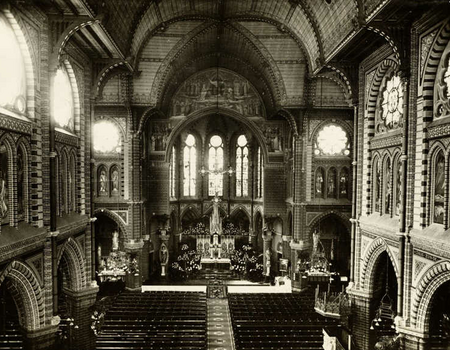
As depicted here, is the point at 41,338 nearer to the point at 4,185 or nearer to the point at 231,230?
the point at 4,185

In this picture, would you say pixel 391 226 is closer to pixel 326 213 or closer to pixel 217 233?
pixel 326 213

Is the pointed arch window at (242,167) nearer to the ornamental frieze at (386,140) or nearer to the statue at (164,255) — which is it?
the statue at (164,255)

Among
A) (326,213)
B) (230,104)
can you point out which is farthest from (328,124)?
(230,104)

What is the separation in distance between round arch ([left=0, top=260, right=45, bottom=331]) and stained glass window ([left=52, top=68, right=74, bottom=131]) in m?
7.79

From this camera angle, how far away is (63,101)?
20359 mm

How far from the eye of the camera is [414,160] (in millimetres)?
16422

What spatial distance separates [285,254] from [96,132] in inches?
716

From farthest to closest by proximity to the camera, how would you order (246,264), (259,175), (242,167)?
(242,167)
(259,175)
(246,264)

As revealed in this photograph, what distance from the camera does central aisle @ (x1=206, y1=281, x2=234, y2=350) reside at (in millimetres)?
21930

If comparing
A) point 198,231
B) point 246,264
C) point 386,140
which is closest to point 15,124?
point 386,140

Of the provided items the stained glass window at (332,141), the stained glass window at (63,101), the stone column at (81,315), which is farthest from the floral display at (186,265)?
the stained glass window at (63,101)

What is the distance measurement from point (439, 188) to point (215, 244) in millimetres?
24759

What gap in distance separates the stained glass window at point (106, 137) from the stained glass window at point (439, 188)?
22.4 meters

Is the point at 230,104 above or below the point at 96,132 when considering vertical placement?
above
